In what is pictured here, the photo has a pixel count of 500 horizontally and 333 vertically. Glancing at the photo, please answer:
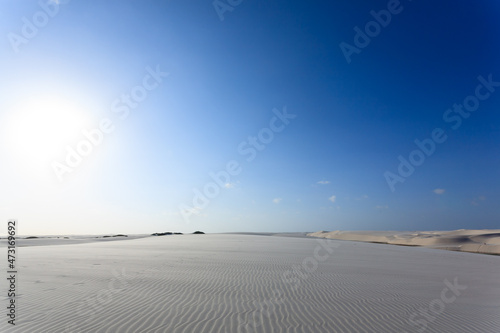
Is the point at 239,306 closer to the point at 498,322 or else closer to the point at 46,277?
the point at 498,322

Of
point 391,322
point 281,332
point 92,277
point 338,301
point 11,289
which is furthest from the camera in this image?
point 92,277

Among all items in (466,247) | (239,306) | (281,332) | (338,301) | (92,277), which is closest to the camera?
(281,332)

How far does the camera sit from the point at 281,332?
5016 mm

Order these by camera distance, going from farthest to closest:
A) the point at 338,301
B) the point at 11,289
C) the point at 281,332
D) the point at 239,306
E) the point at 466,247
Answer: the point at 466,247, the point at 11,289, the point at 338,301, the point at 239,306, the point at 281,332

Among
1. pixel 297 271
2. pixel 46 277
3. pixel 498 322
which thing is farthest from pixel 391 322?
pixel 46 277

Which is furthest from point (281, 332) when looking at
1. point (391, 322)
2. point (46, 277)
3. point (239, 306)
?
point (46, 277)

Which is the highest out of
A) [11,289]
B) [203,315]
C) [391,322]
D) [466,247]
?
[11,289]

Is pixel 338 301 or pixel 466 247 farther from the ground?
pixel 338 301

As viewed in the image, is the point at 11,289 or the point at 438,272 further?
the point at 438,272

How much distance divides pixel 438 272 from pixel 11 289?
15001 mm

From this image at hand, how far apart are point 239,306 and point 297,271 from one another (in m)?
5.50

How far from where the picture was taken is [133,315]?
5.74 metres

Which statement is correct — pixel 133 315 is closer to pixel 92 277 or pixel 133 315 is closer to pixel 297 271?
pixel 92 277

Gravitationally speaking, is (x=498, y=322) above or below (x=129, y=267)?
below
